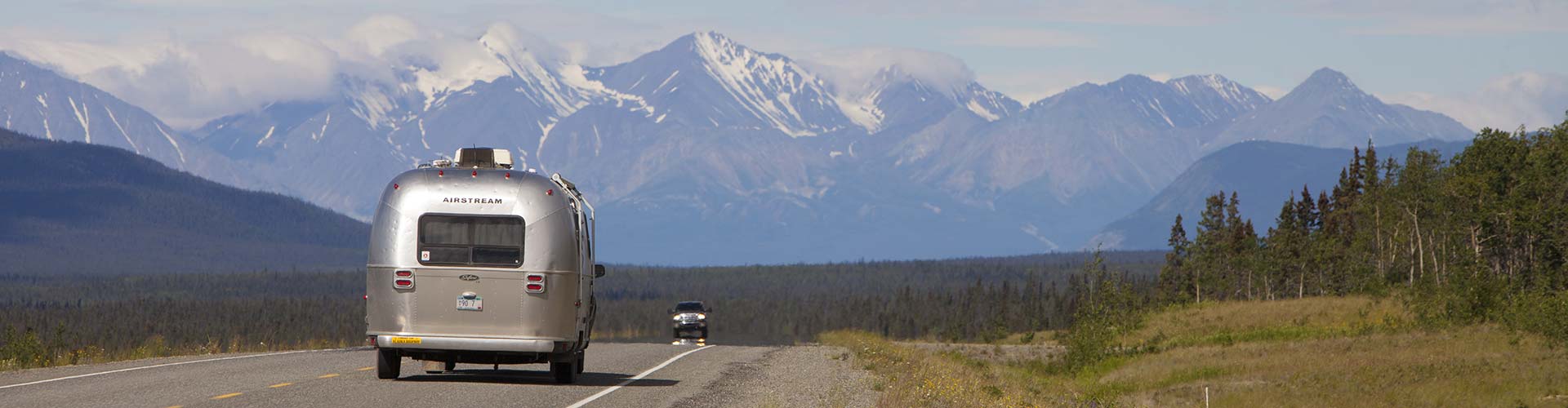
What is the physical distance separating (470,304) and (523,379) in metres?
3.93

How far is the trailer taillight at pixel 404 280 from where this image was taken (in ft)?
93.3

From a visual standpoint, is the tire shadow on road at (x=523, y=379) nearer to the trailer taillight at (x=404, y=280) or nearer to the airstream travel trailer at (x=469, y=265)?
the airstream travel trailer at (x=469, y=265)

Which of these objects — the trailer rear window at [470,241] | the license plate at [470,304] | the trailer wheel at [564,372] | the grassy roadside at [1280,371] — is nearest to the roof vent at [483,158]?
the trailer rear window at [470,241]

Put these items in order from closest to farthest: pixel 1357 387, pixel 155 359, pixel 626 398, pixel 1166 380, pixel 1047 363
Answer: pixel 626 398 < pixel 155 359 < pixel 1357 387 < pixel 1166 380 < pixel 1047 363

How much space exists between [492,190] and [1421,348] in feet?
137

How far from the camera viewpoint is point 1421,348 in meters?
60.4

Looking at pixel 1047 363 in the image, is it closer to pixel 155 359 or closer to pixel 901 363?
pixel 901 363

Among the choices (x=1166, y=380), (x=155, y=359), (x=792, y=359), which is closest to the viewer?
(x=155, y=359)

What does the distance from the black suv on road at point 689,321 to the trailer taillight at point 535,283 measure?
4076 cm

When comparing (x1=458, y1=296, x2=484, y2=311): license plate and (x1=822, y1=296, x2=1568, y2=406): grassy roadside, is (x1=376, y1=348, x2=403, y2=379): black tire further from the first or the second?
(x1=822, y1=296, x2=1568, y2=406): grassy roadside

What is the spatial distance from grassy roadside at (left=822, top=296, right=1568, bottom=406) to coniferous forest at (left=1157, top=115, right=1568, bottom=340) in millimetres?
2039

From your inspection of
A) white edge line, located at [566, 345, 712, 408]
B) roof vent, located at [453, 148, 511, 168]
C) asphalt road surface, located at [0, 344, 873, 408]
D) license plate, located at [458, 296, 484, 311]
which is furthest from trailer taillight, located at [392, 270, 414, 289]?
white edge line, located at [566, 345, 712, 408]

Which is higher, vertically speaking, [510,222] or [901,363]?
[510,222]

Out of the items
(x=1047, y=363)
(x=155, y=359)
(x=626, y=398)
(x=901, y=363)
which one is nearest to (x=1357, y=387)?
(x=901, y=363)
